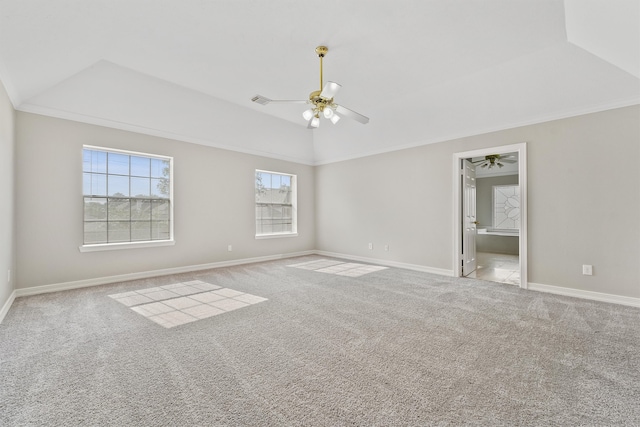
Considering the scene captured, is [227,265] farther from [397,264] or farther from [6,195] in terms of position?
[397,264]

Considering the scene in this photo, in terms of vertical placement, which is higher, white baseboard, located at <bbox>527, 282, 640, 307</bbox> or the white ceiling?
the white ceiling

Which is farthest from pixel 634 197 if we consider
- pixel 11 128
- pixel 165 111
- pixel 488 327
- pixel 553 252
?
pixel 11 128

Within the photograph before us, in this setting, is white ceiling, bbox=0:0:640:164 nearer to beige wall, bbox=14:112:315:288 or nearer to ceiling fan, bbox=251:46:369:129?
beige wall, bbox=14:112:315:288

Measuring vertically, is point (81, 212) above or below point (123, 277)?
above

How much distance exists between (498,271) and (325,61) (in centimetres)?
496

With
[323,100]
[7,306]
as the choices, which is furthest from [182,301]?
[323,100]

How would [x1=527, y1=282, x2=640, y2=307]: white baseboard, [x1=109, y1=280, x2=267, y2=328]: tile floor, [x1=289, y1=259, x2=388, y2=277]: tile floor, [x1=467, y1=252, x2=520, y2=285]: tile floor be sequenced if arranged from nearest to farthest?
[x1=109, y1=280, x2=267, y2=328]: tile floor
[x1=527, y1=282, x2=640, y2=307]: white baseboard
[x1=467, y1=252, x2=520, y2=285]: tile floor
[x1=289, y1=259, x2=388, y2=277]: tile floor

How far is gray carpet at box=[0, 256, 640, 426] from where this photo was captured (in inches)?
63.1

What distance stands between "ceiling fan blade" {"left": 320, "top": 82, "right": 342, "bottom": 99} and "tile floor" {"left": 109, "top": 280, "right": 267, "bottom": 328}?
2616 mm

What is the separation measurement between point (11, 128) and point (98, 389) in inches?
142

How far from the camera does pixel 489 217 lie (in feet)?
29.2

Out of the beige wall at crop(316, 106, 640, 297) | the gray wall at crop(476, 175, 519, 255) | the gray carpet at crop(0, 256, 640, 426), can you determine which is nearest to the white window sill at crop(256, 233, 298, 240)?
the beige wall at crop(316, 106, 640, 297)

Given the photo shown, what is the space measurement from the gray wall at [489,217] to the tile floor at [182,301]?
7565mm

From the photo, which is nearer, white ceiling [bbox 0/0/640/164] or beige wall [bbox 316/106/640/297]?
white ceiling [bbox 0/0/640/164]
